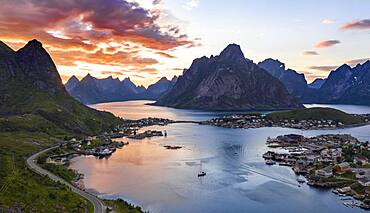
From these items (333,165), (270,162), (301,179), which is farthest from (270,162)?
(301,179)

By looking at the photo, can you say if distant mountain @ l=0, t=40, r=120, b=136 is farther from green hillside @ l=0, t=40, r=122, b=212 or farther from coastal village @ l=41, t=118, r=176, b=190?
coastal village @ l=41, t=118, r=176, b=190

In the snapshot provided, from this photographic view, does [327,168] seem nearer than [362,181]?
No

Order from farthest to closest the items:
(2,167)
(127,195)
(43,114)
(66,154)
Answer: (43,114)
(66,154)
(127,195)
(2,167)

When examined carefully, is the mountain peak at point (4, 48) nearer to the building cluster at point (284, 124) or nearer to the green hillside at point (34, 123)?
the green hillside at point (34, 123)

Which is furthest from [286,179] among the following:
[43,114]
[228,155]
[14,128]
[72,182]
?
[43,114]

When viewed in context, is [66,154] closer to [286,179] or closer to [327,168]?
[286,179]

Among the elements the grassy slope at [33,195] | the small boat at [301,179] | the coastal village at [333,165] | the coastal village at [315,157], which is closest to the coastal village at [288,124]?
the coastal village at [315,157]

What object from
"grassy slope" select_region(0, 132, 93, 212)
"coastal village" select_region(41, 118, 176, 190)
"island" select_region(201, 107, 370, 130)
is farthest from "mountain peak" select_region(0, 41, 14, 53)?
"grassy slope" select_region(0, 132, 93, 212)
